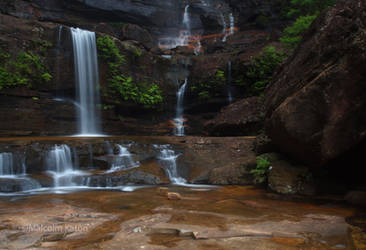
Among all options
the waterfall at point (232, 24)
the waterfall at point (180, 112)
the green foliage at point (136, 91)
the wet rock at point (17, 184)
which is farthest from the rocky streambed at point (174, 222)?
the waterfall at point (232, 24)

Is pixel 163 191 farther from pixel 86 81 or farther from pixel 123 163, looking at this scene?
pixel 86 81

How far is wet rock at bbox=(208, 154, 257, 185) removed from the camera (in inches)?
295

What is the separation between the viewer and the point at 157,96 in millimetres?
15602

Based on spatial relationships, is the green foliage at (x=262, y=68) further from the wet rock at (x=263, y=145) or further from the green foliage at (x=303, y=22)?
the wet rock at (x=263, y=145)

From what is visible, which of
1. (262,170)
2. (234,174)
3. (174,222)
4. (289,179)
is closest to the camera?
(174,222)

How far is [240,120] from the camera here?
1177 cm

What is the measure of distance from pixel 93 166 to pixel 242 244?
21.1 feet

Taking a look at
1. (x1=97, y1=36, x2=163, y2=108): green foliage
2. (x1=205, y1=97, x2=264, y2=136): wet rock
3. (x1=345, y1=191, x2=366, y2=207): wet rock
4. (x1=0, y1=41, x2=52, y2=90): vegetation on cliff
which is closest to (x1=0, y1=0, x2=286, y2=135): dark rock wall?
(x1=0, y1=41, x2=52, y2=90): vegetation on cliff

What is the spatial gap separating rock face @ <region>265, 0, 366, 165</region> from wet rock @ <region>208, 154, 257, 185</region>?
1669 millimetres

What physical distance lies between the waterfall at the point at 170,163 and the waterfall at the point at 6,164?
14.0ft

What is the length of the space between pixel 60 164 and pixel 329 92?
7329 millimetres

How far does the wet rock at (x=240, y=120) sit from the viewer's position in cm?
1157

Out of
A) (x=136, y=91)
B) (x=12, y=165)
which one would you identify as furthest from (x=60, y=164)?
(x=136, y=91)

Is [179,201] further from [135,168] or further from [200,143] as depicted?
[200,143]
